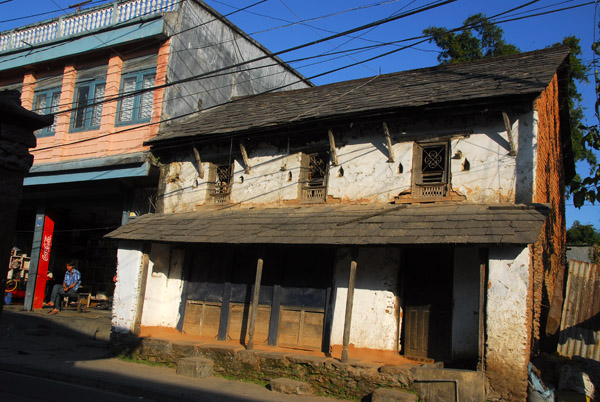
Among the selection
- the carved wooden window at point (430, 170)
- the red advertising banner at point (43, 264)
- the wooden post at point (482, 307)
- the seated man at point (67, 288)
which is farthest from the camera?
the red advertising banner at point (43, 264)

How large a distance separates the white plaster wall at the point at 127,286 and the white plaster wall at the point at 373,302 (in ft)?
17.2

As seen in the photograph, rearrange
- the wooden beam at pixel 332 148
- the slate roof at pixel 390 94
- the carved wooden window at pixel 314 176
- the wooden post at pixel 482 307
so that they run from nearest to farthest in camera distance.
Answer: the wooden post at pixel 482 307, the slate roof at pixel 390 94, the wooden beam at pixel 332 148, the carved wooden window at pixel 314 176

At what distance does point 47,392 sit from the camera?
26.9ft

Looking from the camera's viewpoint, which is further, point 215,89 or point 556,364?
point 215,89

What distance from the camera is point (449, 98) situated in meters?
10.3

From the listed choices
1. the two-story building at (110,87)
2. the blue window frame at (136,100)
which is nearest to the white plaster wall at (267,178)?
the two-story building at (110,87)

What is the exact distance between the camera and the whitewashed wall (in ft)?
32.2

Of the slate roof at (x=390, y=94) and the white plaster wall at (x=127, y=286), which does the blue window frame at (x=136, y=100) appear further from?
the white plaster wall at (x=127, y=286)

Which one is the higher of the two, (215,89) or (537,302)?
(215,89)

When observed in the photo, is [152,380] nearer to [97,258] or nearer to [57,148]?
[57,148]

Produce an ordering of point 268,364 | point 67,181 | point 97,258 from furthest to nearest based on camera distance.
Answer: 1. point 97,258
2. point 67,181
3. point 268,364

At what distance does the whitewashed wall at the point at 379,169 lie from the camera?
9805 millimetres

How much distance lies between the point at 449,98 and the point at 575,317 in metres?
5.44

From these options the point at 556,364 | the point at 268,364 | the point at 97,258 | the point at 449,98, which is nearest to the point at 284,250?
the point at 268,364
